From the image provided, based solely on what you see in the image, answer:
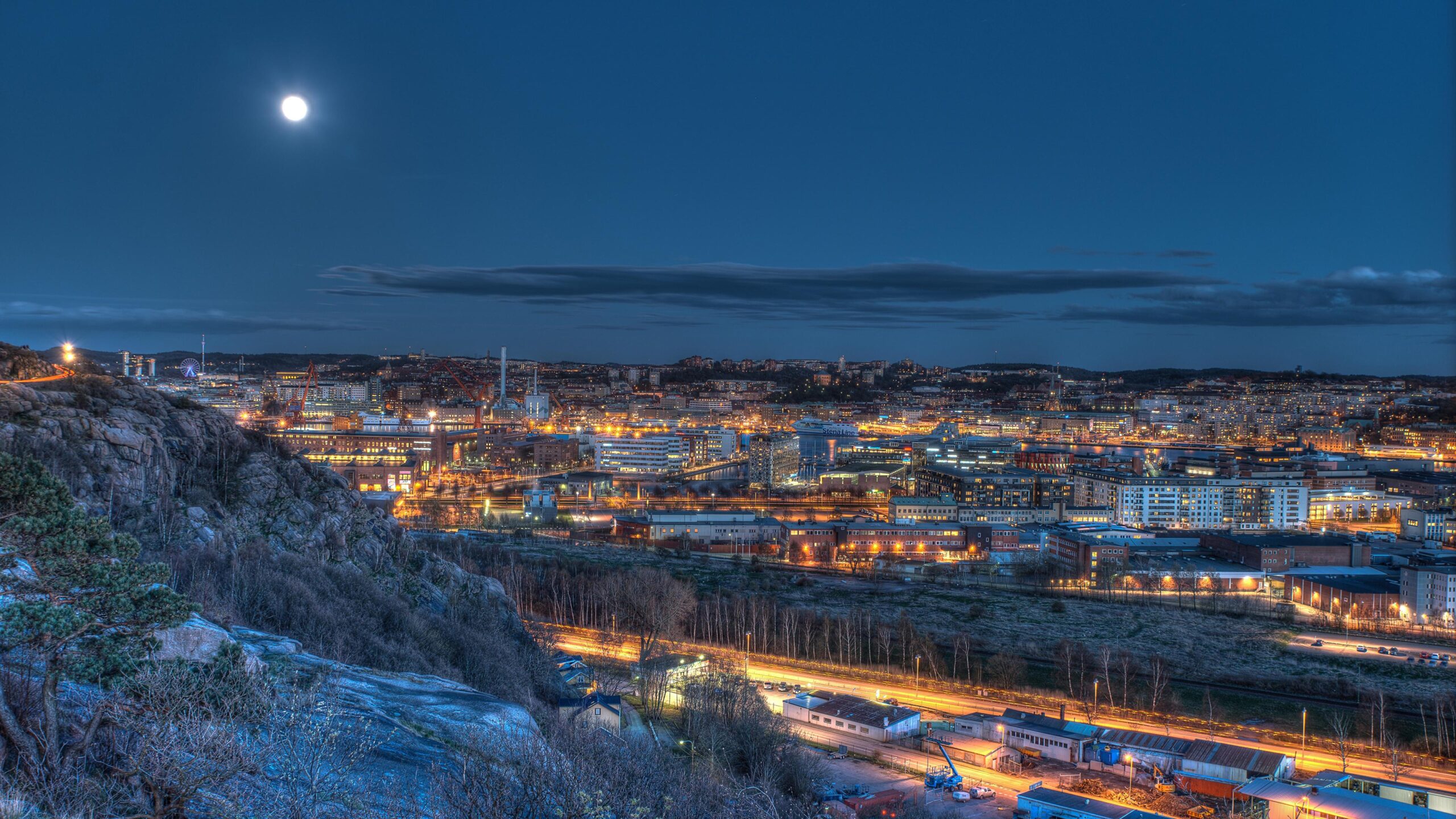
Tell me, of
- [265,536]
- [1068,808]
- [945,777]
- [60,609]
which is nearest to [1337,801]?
[1068,808]

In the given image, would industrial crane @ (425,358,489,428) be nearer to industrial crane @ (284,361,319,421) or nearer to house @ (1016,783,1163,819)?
industrial crane @ (284,361,319,421)

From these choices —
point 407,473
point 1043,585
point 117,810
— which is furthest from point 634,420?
point 117,810

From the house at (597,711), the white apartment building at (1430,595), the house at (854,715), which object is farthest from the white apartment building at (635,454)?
→ the house at (597,711)

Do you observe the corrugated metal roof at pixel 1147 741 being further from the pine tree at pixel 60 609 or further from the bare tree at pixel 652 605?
the pine tree at pixel 60 609

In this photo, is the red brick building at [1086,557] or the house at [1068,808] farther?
the red brick building at [1086,557]

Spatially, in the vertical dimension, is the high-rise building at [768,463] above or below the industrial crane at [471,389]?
below

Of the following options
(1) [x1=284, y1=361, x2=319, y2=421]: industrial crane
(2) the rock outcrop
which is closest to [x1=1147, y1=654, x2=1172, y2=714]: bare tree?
(2) the rock outcrop

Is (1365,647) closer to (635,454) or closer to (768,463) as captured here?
(768,463)
